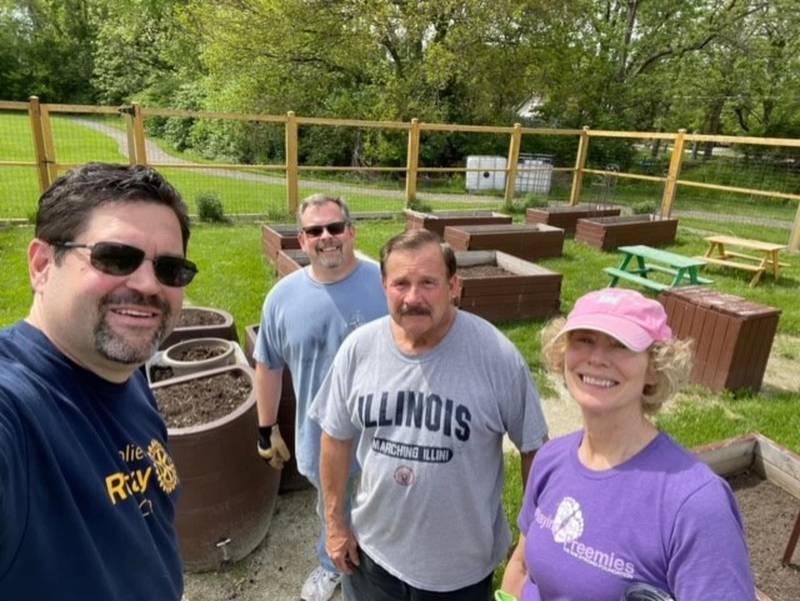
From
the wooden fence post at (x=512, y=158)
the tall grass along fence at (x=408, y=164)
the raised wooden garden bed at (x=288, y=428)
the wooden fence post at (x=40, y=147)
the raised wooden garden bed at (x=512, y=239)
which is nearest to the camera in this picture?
the raised wooden garden bed at (x=288, y=428)

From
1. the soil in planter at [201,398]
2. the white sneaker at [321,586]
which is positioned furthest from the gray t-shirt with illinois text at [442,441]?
the soil in planter at [201,398]

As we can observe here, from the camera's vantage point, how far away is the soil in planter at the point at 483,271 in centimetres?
712

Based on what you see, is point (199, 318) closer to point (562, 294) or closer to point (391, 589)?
point (391, 589)

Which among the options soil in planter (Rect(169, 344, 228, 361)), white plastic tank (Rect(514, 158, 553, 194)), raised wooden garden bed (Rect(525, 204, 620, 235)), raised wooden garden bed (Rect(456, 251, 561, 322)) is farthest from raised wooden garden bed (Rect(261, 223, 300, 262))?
white plastic tank (Rect(514, 158, 553, 194))

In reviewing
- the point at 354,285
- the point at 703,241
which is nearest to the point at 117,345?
the point at 354,285

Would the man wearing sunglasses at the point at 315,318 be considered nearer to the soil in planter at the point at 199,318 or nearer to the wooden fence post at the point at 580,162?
the soil in planter at the point at 199,318

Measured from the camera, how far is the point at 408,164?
43.4 ft

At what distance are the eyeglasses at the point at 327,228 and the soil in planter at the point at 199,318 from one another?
2085 mm

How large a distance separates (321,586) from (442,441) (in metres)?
1.46

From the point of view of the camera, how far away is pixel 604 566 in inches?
50.3

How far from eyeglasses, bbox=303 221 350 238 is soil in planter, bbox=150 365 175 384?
158 cm

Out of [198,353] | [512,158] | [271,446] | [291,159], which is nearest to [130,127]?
[291,159]

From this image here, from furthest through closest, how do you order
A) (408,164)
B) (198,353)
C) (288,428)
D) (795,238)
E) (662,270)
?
(408,164)
(795,238)
(662,270)
(198,353)
(288,428)

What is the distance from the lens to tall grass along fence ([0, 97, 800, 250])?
40.5ft
